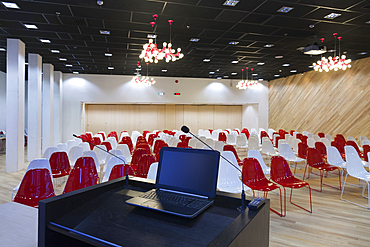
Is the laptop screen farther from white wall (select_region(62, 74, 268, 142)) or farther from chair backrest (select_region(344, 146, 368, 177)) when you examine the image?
white wall (select_region(62, 74, 268, 142))

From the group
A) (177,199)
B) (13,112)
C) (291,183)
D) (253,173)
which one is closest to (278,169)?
(291,183)

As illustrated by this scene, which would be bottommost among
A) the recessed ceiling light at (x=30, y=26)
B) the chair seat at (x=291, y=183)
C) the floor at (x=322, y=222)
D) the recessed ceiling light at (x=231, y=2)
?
the floor at (x=322, y=222)

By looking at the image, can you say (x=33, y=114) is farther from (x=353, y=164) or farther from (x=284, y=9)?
(x=353, y=164)

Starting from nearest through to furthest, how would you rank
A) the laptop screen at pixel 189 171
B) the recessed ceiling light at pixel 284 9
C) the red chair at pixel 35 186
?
the laptop screen at pixel 189 171, the red chair at pixel 35 186, the recessed ceiling light at pixel 284 9

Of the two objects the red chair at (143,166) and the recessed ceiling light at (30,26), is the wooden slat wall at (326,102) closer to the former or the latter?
the red chair at (143,166)

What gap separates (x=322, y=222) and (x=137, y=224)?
150 inches

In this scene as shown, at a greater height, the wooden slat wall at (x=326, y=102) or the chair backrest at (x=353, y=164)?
the wooden slat wall at (x=326, y=102)

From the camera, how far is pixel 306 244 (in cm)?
328

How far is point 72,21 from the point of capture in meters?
6.43

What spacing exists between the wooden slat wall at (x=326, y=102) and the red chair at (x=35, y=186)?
440 inches

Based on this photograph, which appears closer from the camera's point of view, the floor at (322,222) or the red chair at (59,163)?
the floor at (322,222)

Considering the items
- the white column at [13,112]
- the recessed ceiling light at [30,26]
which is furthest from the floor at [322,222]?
the recessed ceiling light at [30,26]

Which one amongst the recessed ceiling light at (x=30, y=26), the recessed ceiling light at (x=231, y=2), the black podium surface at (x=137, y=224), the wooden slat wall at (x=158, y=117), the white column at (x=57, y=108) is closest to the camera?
the black podium surface at (x=137, y=224)

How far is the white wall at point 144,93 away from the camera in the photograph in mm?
14250
